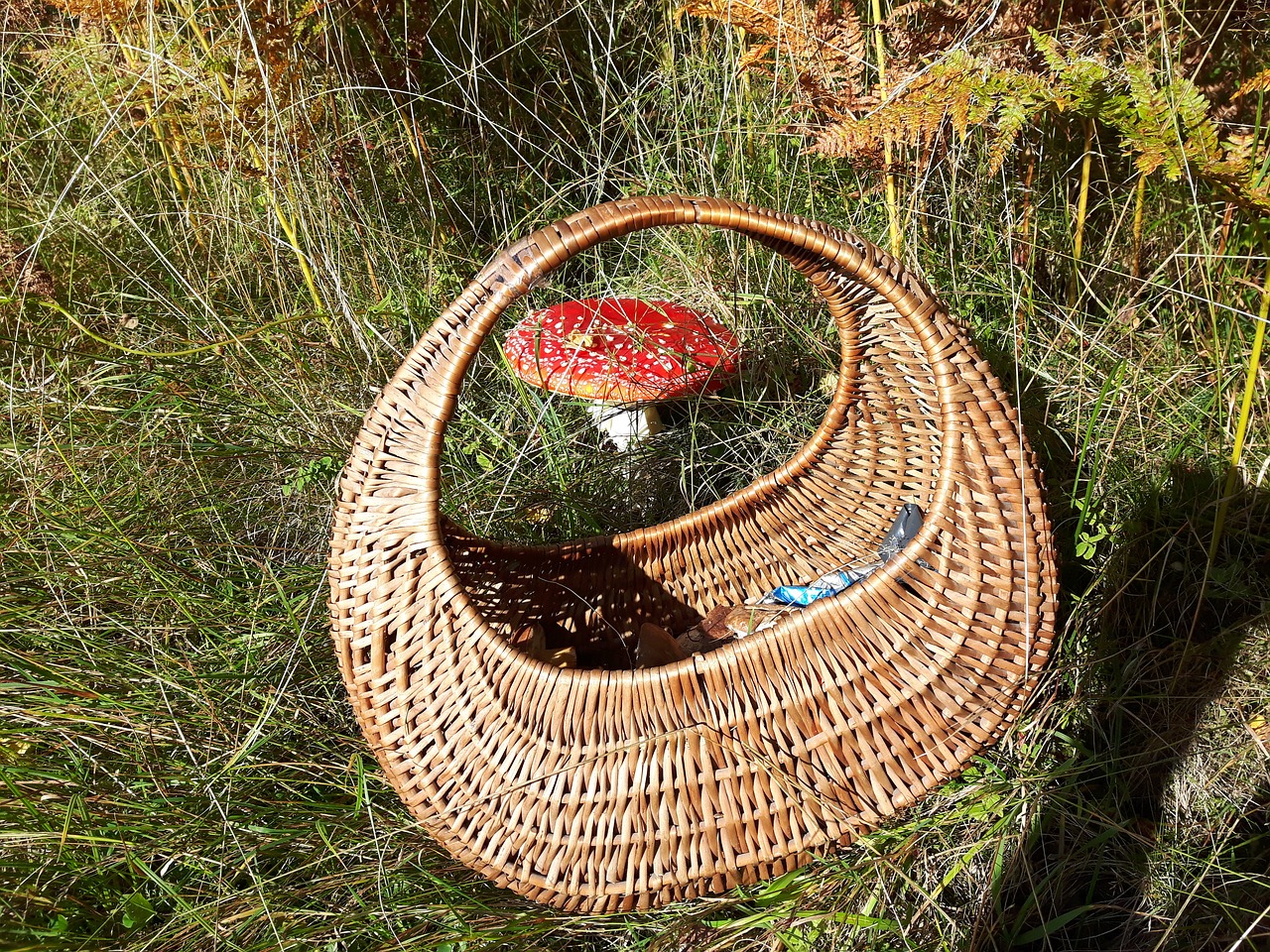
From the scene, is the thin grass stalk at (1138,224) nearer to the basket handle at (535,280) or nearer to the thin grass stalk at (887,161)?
the thin grass stalk at (887,161)

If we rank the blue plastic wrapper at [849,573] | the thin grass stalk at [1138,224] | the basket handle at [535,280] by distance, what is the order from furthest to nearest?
the thin grass stalk at [1138,224] → the blue plastic wrapper at [849,573] → the basket handle at [535,280]

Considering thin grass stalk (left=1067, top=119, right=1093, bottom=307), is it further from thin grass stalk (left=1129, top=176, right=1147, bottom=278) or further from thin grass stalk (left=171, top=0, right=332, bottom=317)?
thin grass stalk (left=171, top=0, right=332, bottom=317)

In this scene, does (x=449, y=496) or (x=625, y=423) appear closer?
(x=449, y=496)

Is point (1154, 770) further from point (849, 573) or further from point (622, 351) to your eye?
point (622, 351)

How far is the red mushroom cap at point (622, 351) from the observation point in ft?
5.69

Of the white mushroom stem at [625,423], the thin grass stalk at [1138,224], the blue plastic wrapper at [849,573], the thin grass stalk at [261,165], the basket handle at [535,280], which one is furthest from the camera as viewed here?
the white mushroom stem at [625,423]

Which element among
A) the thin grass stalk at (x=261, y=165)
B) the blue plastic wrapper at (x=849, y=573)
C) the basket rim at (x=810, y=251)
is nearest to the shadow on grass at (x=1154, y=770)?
the blue plastic wrapper at (x=849, y=573)

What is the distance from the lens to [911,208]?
185 centimetres

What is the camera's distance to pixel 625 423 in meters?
2.18

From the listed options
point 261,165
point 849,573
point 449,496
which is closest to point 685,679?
point 849,573

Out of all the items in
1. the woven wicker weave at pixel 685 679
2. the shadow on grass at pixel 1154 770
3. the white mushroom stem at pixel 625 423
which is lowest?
the shadow on grass at pixel 1154 770

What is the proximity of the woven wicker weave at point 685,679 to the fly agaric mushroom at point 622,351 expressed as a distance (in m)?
0.48

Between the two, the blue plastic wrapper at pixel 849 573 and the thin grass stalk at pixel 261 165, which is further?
the thin grass stalk at pixel 261 165

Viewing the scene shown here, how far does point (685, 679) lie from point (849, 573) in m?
0.50
